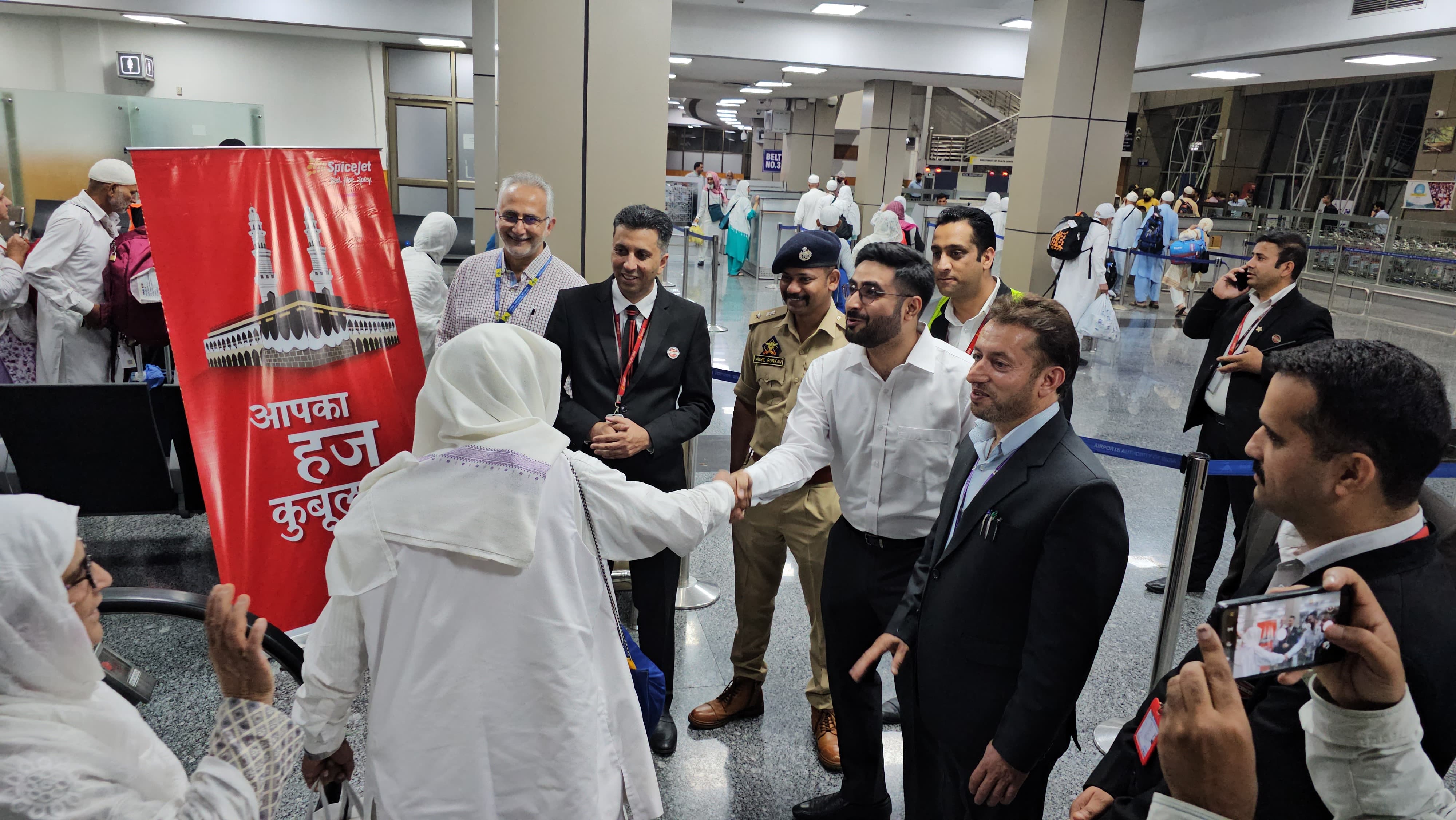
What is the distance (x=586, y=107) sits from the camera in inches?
166

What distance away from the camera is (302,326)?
109 inches

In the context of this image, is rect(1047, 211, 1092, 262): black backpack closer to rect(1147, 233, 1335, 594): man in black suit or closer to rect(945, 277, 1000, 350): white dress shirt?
rect(1147, 233, 1335, 594): man in black suit

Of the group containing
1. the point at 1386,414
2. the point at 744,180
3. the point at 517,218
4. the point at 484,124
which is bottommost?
the point at 1386,414

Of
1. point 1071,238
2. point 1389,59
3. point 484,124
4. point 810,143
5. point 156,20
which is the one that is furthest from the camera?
point 810,143

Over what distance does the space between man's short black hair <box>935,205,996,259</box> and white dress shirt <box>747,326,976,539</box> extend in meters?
0.70

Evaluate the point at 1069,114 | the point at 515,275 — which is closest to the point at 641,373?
the point at 515,275

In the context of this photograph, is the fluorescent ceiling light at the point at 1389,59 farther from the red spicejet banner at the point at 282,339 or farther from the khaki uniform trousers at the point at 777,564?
the red spicejet banner at the point at 282,339

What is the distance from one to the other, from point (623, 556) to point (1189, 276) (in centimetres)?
1525

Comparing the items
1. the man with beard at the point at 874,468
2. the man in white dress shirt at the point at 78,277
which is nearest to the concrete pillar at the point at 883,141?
the man in white dress shirt at the point at 78,277

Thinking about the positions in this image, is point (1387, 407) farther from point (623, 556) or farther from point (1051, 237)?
point (1051, 237)

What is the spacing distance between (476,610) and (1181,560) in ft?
7.48

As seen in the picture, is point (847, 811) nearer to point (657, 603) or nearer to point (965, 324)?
point (657, 603)

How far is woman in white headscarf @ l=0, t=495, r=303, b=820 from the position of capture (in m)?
1.13

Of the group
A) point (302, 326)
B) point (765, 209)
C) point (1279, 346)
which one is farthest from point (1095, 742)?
point (765, 209)
